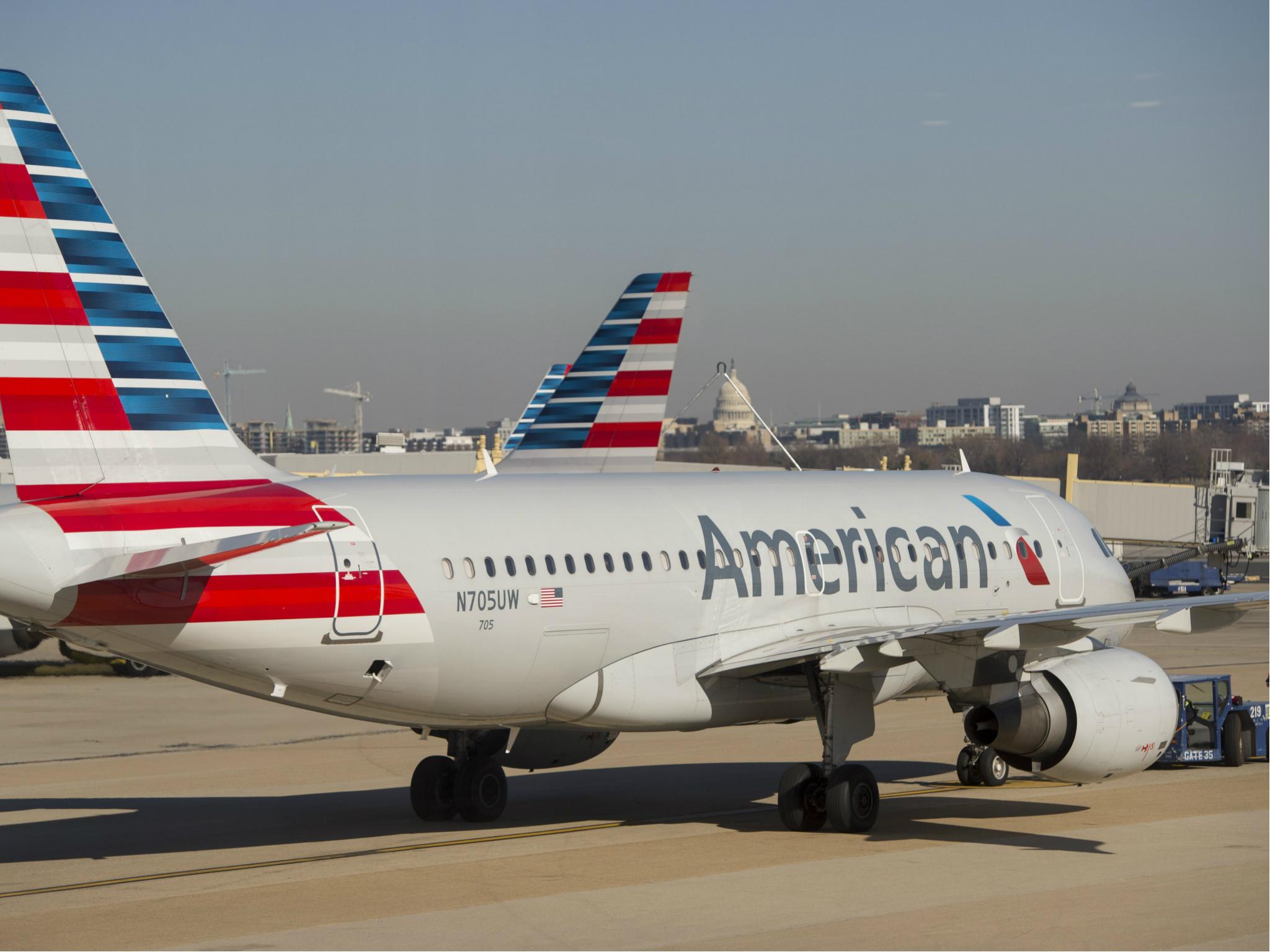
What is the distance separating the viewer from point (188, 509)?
54.9 ft

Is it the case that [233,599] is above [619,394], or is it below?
below

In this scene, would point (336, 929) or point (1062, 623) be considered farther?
point (1062, 623)

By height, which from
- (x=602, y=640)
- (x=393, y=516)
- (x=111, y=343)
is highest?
(x=111, y=343)

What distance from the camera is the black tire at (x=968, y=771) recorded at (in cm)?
2470

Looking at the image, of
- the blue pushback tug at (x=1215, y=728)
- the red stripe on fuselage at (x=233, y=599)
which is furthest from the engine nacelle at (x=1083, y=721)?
the red stripe on fuselage at (x=233, y=599)

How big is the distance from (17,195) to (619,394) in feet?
64.7

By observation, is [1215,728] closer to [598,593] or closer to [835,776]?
[835,776]

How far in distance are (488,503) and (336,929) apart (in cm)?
555

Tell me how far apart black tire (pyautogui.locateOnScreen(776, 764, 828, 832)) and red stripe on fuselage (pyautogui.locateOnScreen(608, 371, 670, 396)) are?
16145 millimetres

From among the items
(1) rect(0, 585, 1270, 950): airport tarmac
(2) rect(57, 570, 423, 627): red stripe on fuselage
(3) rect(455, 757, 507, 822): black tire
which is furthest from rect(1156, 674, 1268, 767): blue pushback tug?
(2) rect(57, 570, 423, 627): red stripe on fuselage

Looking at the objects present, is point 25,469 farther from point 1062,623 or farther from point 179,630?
point 1062,623

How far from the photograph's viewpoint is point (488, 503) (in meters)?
19.2

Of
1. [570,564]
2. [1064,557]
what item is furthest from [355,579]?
[1064,557]

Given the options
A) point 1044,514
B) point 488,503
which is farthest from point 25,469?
point 1044,514
